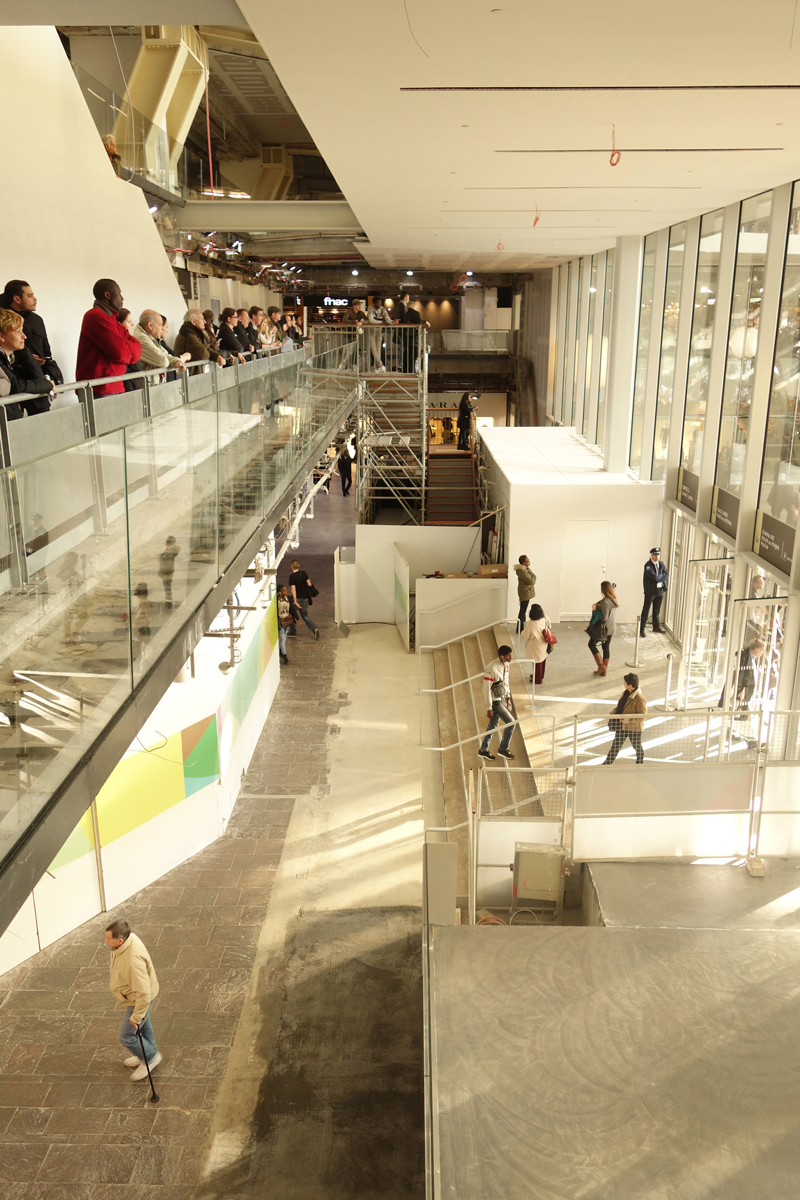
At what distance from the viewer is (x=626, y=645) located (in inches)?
471

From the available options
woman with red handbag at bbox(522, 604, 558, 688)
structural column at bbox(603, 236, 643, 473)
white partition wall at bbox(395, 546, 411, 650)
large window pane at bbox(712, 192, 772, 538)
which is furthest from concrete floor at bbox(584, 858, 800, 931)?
structural column at bbox(603, 236, 643, 473)

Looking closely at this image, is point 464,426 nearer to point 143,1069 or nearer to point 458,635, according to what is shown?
point 458,635

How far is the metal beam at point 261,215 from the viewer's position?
1505 centimetres

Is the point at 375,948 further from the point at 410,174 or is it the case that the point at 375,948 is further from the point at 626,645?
the point at 410,174

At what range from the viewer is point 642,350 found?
44.0 feet

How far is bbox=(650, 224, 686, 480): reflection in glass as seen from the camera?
11.8 metres

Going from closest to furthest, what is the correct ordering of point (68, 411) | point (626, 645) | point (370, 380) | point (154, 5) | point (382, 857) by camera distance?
point (154, 5) → point (68, 411) → point (382, 857) → point (626, 645) → point (370, 380)

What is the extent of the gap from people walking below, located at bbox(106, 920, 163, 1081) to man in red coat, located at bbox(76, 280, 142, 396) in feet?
11.4

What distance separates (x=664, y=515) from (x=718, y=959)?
8.13 m

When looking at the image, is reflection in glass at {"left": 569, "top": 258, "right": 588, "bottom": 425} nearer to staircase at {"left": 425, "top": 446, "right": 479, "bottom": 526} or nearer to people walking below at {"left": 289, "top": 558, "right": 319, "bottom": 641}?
staircase at {"left": 425, "top": 446, "right": 479, "bottom": 526}

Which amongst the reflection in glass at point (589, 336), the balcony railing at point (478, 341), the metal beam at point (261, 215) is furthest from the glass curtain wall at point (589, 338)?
the balcony railing at point (478, 341)

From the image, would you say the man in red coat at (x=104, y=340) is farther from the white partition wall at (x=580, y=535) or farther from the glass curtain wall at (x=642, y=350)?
the glass curtain wall at (x=642, y=350)

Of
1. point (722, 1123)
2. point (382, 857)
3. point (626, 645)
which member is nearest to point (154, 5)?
point (722, 1123)

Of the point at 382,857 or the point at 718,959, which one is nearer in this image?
the point at 718,959
